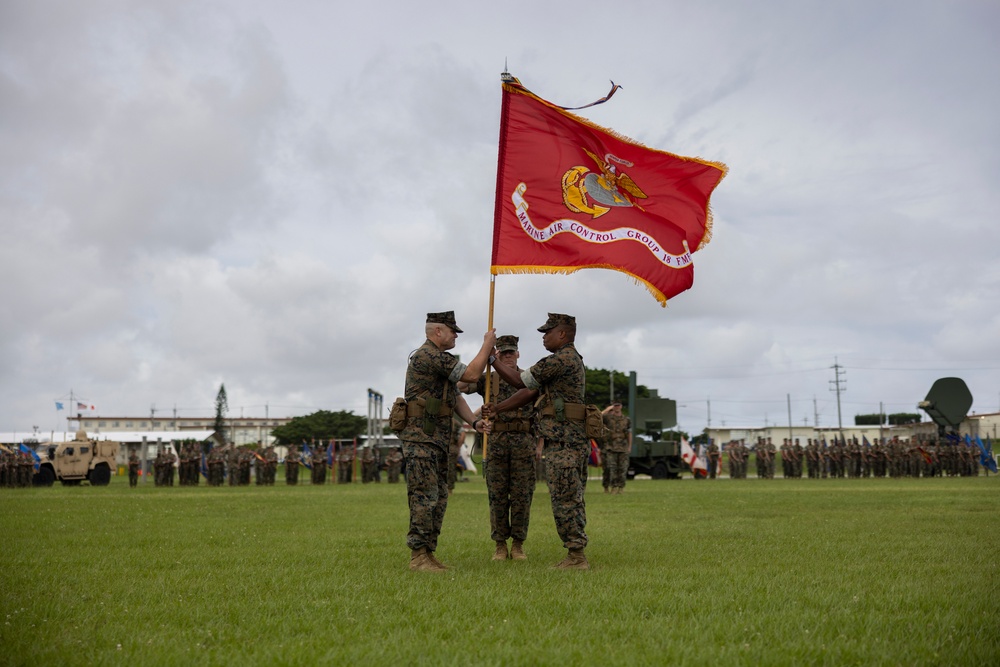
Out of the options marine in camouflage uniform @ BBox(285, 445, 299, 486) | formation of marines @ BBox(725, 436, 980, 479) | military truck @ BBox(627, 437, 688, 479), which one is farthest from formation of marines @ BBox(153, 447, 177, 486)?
formation of marines @ BBox(725, 436, 980, 479)

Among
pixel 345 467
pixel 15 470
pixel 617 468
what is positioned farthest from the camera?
pixel 345 467

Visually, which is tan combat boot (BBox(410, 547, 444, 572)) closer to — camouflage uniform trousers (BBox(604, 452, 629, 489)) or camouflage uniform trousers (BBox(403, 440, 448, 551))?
camouflage uniform trousers (BBox(403, 440, 448, 551))

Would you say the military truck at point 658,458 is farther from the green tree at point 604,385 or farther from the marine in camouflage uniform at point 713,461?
the green tree at point 604,385

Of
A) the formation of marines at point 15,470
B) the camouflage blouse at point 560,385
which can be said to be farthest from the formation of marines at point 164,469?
the camouflage blouse at point 560,385

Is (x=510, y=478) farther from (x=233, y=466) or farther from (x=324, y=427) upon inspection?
(x=324, y=427)

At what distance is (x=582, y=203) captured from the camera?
9.48 meters

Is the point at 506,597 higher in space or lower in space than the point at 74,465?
lower

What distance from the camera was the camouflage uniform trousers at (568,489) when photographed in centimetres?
751

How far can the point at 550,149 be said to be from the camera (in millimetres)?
9539

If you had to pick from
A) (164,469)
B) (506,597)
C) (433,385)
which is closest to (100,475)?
(164,469)

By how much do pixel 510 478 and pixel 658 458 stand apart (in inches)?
1061

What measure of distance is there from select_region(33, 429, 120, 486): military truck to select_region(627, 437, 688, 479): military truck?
20367mm

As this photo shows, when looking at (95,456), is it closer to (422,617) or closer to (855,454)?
(855,454)

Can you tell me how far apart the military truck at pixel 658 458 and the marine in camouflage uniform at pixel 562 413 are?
26481 millimetres
